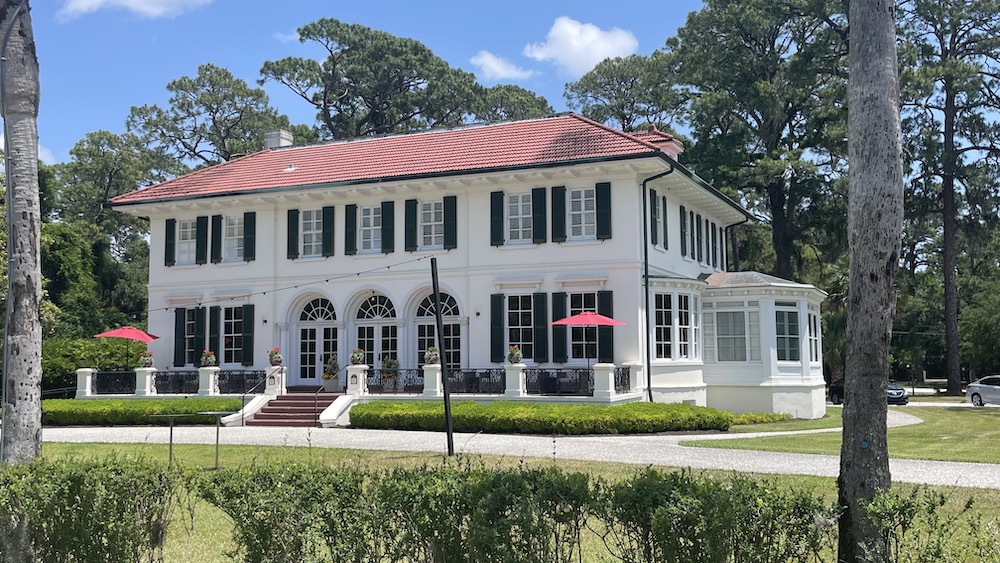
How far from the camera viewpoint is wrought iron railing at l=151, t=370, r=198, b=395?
25375 millimetres

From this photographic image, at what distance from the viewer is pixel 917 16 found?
42.0 metres

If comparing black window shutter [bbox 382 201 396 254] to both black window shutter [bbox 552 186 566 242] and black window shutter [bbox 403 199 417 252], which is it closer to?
black window shutter [bbox 403 199 417 252]

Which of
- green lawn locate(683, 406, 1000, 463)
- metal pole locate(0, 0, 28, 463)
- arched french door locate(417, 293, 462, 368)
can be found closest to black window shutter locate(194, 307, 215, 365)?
arched french door locate(417, 293, 462, 368)

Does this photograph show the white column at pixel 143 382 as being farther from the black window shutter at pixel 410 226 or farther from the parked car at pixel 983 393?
the parked car at pixel 983 393

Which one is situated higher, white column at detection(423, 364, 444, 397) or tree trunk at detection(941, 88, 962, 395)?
tree trunk at detection(941, 88, 962, 395)

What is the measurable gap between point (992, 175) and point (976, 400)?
12.2m

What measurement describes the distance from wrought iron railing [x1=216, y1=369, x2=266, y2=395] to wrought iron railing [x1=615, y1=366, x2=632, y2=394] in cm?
1039

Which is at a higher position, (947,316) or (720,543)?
(947,316)

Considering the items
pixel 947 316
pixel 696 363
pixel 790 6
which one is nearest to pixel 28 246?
pixel 696 363

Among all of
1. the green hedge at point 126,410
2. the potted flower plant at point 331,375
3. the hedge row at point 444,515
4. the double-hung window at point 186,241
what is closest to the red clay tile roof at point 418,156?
the double-hung window at point 186,241

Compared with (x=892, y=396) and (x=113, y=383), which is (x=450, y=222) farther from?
(x=892, y=396)

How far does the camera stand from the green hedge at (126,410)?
22.5m

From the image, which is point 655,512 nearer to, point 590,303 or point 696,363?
point 590,303

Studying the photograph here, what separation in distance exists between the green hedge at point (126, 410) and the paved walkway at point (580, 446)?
0.63 m
